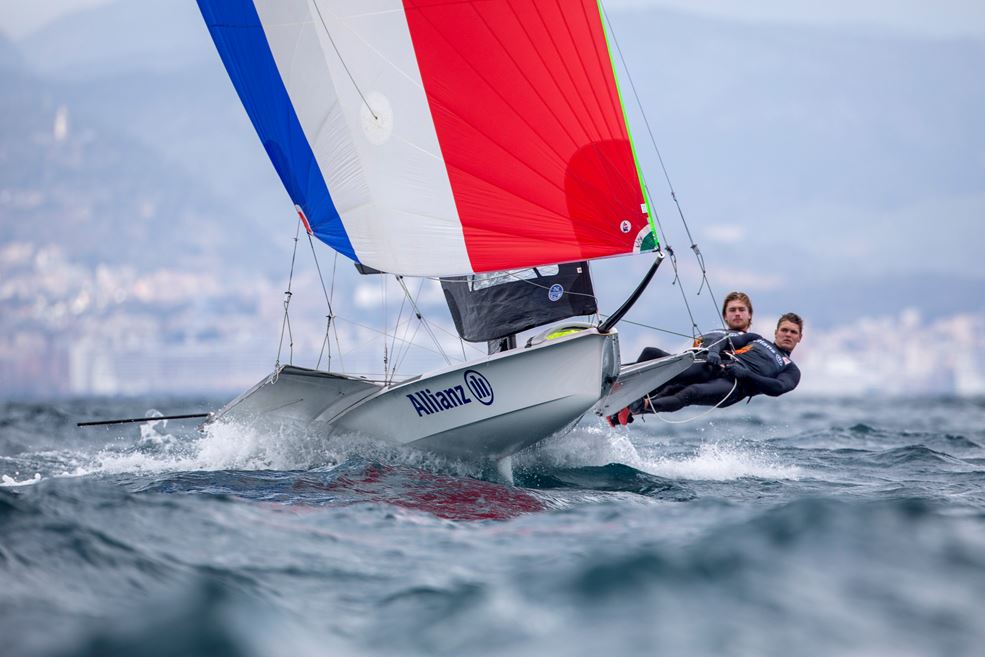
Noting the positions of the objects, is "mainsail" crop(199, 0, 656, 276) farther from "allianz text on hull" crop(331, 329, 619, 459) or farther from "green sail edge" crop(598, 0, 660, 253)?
"allianz text on hull" crop(331, 329, 619, 459)

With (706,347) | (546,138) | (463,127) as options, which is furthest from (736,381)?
(463,127)

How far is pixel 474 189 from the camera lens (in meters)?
6.69

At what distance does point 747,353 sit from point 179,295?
19016 cm

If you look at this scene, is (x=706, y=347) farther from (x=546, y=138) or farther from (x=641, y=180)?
(x=546, y=138)

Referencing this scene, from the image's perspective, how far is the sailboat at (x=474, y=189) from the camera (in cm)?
653

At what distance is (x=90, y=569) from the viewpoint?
3.66 meters

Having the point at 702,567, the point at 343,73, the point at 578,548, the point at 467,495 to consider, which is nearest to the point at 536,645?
the point at 702,567

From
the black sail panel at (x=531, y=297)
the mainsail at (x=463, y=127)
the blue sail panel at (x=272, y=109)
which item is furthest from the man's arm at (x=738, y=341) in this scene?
the blue sail panel at (x=272, y=109)

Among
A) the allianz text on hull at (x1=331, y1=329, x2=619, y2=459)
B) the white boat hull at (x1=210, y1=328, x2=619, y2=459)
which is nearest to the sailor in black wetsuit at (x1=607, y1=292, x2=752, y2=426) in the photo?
the white boat hull at (x1=210, y1=328, x2=619, y2=459)

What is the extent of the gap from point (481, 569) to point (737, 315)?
4.26 meters

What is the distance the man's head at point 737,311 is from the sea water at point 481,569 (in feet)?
4.82

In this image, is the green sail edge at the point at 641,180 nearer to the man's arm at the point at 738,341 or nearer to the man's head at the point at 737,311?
the man's arm at the point at 738,341

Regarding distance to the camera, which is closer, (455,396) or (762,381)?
(455,396)

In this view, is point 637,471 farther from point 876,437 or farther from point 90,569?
point 876,437
